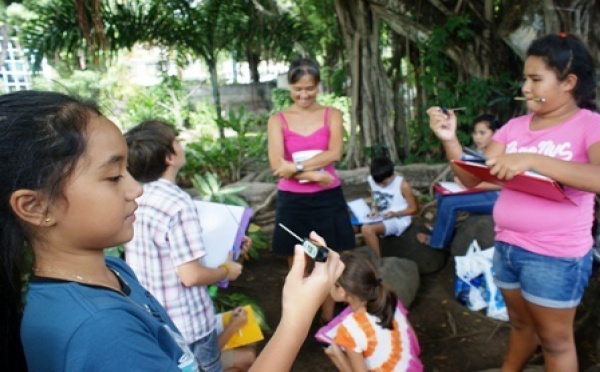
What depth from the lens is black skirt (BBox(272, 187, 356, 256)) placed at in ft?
8.77

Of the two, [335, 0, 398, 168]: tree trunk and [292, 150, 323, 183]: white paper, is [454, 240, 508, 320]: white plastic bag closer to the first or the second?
[292, 150, 323, 183]: white paper

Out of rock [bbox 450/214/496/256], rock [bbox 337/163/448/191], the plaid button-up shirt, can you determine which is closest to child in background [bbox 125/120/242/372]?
the plaid button-up shirt

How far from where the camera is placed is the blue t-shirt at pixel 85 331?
0.68m

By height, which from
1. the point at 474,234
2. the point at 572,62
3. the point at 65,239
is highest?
the point at 572,62

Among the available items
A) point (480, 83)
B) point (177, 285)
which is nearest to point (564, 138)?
point (177, 285)

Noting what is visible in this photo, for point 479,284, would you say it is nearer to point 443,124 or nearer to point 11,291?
point 443,124

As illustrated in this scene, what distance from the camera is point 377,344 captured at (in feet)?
6.38

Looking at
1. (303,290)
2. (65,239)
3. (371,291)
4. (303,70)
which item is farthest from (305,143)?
(65,239)

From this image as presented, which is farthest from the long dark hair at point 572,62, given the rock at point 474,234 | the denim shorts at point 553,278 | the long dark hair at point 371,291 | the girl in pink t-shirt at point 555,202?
the rock at point 474,234

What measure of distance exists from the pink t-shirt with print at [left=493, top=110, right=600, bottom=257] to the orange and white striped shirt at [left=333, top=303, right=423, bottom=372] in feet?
2.07

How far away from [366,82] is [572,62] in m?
3.85

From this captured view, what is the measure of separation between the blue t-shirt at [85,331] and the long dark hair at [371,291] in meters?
1.30

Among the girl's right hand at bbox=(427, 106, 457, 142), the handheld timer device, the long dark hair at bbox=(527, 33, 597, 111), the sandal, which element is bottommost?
the sandal

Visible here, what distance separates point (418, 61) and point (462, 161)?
4.16 metres
